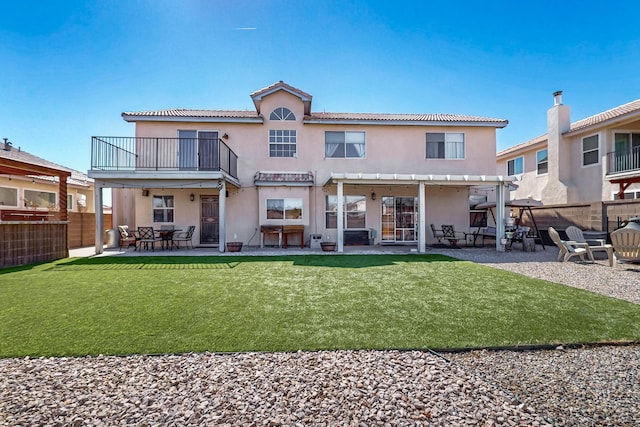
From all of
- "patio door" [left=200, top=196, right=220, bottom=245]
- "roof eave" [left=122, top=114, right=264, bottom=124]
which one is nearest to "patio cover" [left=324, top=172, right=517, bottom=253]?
"roof eave" [left=122, top=114, right=264, bottom=124]

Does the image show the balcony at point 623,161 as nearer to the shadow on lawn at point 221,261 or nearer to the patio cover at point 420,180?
the patio cover at point 420,180

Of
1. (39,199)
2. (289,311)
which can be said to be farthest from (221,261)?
(39,199)

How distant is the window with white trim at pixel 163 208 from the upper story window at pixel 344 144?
788 cm

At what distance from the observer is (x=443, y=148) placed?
1502 cm

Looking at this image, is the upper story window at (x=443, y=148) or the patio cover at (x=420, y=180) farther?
the upper story window at (x=443, y=148)

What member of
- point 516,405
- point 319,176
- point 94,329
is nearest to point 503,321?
point 516,405

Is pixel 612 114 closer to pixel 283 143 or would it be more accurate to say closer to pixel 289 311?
pixel 283 143

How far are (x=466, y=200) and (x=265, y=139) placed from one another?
10457mm

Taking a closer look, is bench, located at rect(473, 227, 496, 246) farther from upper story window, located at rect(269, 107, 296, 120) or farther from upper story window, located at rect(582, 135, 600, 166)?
upper story window, located at rect(269, 107, 296, 120)

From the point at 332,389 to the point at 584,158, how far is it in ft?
65.8

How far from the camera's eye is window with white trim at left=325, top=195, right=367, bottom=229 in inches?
570

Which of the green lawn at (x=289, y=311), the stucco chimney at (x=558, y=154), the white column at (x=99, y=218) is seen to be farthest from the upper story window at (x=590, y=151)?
the white column at (x=99, y=218)

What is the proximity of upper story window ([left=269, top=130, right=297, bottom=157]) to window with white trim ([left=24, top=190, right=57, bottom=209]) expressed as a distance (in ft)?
46.3

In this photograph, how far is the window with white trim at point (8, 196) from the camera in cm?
1507
